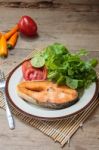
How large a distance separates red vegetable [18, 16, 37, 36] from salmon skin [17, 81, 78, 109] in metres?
0.41

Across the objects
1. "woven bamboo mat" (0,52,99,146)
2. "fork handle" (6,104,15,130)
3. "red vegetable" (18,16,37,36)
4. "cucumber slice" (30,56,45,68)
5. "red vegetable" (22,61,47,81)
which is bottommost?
"fork handle" (6,104,15,130)

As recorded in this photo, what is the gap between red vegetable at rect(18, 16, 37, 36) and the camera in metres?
1.28

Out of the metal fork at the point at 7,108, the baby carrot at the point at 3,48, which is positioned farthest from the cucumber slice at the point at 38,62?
the baby carrot at the point at 3,48

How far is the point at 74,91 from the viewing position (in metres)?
0.89

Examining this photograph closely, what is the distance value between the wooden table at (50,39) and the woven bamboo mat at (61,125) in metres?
0.01

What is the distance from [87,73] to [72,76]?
52 mm

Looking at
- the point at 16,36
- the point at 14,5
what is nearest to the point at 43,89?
the point at 16,36

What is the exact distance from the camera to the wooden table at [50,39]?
86 centimetres

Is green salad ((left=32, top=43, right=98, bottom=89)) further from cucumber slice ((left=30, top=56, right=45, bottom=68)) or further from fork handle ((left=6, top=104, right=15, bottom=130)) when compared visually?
fork handle ((left=6, top=104, right=15, bottom=130))

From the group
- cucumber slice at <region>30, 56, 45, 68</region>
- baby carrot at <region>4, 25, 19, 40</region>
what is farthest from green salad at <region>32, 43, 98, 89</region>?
baby carrot at <region>4, 25, 19, 40</region>

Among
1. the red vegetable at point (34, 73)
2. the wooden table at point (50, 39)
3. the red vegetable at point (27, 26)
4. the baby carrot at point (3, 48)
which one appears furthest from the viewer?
the red vegetable at point (27, 26)

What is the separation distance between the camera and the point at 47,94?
0.88 m

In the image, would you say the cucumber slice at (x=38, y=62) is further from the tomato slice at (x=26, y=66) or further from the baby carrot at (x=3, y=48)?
the baby carrot at (x=3, y=48)

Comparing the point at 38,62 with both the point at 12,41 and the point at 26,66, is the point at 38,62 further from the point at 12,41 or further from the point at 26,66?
the point at 12,41
